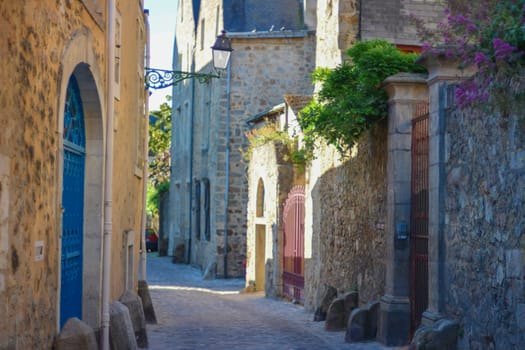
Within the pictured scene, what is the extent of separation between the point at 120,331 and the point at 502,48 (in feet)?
14.6

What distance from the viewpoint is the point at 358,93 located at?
992 cm

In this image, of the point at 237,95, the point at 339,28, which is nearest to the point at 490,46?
the point at 339,28

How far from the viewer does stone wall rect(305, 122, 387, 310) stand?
33.6ft

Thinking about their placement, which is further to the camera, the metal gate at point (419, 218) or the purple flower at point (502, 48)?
the metal gate at point (419, 218)

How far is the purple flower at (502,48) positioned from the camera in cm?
553

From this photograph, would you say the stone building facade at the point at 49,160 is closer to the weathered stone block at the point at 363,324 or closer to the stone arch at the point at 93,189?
the stone arch at the point at 93,189

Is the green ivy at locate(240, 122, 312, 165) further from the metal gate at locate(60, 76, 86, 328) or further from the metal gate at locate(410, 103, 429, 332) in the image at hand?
the metal gate at locate(60, 76, 86, 328)

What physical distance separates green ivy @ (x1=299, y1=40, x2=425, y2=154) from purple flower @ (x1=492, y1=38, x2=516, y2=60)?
399 centimetres

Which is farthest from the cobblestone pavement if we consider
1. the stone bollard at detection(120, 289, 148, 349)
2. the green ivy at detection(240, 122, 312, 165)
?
the green ivy at detection(240, 122, 312, 165)

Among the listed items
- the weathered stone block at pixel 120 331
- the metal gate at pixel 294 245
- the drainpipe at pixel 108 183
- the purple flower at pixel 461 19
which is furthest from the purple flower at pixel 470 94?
the metal gate at pixel 294 245

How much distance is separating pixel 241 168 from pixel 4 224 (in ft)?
62.1

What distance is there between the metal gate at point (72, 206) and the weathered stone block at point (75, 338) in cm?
69

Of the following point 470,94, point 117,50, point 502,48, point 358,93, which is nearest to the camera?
point 502,48

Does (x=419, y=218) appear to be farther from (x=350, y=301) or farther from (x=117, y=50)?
(x=117, y=50)
